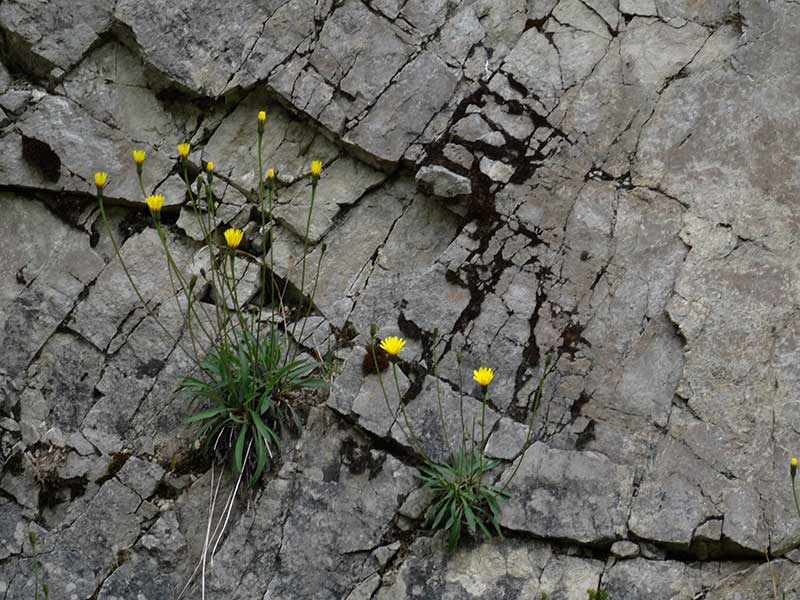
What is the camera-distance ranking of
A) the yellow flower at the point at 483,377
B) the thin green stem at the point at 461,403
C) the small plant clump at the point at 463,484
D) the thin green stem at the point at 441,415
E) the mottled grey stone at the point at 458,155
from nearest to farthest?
the yellow flower at the point at 483,377, the small plant clump at the point at 463,484, the thin green stem at the point at 461,403, the thin green stem at the point at 441,415, the mottled grey stone at the point at 458,155

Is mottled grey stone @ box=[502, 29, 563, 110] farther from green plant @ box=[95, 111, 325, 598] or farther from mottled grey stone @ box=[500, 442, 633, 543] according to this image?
mottled grey stone @ box=[500, 442, 633, 543]

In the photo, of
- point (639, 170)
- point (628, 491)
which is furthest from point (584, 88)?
point (628, 491)

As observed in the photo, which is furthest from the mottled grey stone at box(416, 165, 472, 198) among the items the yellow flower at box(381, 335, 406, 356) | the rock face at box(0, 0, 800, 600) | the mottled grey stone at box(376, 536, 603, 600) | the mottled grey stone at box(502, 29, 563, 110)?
the mottled grey stone at box(376, 536, 603, 600)

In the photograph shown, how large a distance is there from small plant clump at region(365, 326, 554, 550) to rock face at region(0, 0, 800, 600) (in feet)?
0.23

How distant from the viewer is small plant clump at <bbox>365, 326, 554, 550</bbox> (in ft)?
14.4

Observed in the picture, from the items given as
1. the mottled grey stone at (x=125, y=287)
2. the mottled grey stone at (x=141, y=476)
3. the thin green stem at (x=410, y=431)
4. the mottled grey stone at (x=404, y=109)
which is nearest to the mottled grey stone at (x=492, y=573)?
the thin green stem at (x=410, y=431)

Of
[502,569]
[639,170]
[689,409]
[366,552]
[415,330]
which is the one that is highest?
[639,170]

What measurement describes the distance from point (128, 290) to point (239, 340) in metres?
0.68

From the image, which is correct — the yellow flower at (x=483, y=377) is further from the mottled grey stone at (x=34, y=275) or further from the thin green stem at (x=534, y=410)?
the mottled grey stone at (x=34, y=275)

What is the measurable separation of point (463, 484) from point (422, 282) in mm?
1087

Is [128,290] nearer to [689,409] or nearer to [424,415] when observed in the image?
[424,415]

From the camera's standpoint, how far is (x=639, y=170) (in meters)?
5.03

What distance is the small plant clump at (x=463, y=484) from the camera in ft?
14.4

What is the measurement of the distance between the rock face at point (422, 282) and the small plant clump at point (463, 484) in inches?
2.7
